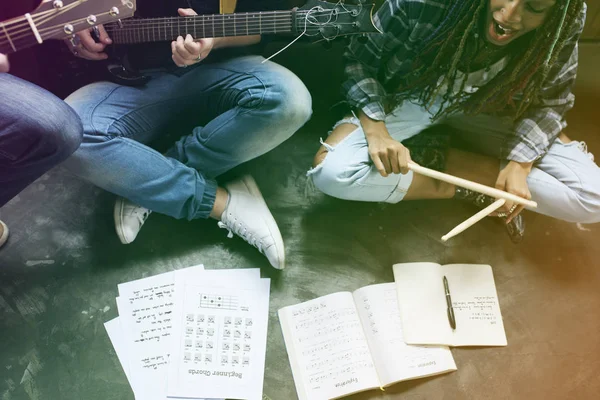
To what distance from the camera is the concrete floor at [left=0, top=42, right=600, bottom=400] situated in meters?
1.08

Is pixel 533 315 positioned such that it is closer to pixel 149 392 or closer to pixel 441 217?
pixel 441 217

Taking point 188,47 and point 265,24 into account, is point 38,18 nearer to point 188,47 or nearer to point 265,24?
point 188,47

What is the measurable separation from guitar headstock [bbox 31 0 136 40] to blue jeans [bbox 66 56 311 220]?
7.4 inches

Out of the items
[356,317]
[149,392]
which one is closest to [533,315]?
[356,317]

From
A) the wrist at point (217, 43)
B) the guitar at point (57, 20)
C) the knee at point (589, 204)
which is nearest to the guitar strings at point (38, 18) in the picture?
the guitar at point (57, 20)

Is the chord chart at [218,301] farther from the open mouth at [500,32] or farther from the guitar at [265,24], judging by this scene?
the open mouth at [500,32]

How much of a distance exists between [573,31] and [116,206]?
1095 mm

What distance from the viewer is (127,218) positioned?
116 cm

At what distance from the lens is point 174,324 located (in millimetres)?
1091

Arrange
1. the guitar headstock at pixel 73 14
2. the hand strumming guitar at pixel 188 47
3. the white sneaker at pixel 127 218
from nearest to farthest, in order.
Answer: the guitar headstock at pixel 73 14 → the hand strumming guitar at pixel 188 47 → the white sneaker at pixel 127 218

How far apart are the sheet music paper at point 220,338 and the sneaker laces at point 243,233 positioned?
89mm

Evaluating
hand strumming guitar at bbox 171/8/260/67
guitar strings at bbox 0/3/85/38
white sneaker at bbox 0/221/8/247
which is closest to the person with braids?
hand strumming guitar at bbox 171/8/260/67

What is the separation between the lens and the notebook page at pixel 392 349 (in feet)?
3.50

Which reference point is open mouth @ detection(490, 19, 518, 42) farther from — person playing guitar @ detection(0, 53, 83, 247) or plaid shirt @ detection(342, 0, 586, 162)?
person playing guitar @ detection(0, 53, 83, 247)
